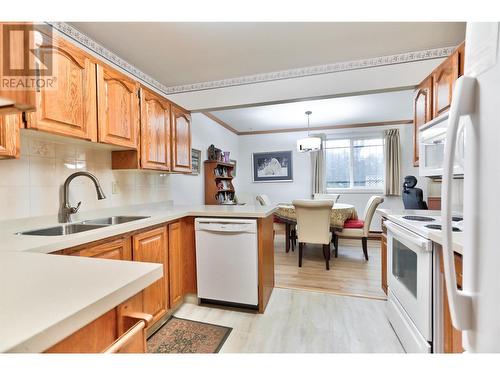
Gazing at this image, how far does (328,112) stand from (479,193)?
4.13 m

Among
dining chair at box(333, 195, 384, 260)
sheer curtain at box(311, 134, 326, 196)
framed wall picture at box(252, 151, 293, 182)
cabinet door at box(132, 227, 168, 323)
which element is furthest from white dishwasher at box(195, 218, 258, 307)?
framed wall picture at box(252, 151, 293, 182)

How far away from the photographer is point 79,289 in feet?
1.66

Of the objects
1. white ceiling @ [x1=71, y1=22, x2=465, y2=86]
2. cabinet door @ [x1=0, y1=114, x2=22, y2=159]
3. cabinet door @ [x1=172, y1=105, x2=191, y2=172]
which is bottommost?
cabinet door @ [x1=0, y1=114, x2=22, y2=159]

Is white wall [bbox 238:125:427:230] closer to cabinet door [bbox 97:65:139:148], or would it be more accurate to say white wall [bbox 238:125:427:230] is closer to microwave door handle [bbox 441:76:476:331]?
cabinet door [bbox 97:65:139:148]

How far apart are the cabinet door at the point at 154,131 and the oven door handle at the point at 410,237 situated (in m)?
2.08

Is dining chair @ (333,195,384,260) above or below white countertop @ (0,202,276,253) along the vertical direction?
below

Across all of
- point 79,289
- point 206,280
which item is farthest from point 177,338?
point 79,289

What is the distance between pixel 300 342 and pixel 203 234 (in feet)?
3.78

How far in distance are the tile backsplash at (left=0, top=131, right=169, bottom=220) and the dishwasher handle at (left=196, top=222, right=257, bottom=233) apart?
0.85 meters

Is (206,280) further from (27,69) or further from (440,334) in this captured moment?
(27,69)

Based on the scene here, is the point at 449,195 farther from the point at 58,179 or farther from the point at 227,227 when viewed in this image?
the point at 58,179

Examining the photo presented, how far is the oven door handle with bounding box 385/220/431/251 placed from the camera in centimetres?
123

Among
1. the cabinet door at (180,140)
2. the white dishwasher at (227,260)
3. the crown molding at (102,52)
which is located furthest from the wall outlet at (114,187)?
the crown molding at (102,52)

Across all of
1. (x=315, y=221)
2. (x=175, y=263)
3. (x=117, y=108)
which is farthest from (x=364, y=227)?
(x=117, y=108)
